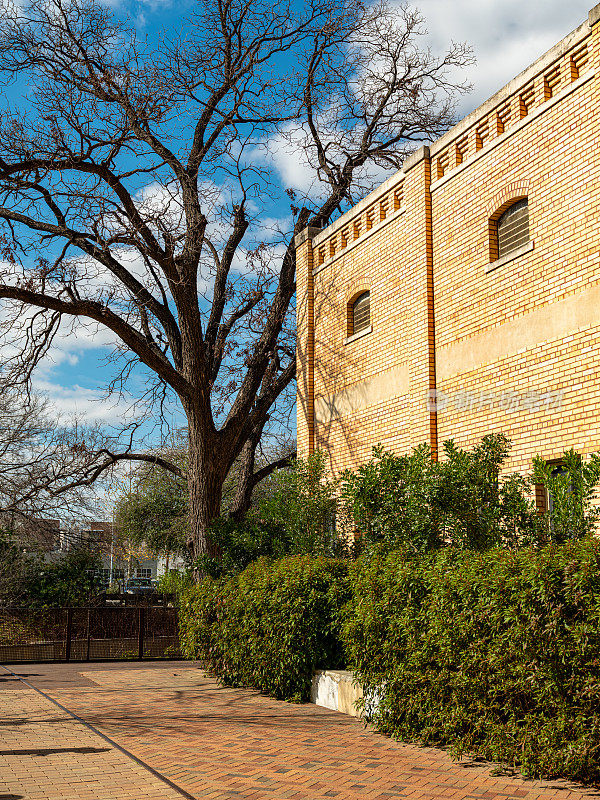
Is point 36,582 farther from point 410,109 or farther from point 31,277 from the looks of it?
point 410,109

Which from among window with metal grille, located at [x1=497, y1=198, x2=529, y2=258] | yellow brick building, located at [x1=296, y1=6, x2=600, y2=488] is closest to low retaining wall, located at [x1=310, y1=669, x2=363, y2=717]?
yellow brick building, located at [x1=296, y1=6, x2=600, y2=488]

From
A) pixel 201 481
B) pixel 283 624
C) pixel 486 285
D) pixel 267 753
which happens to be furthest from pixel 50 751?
pixel 201 481

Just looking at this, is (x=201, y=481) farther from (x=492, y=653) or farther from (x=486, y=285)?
(x=492, y=653)

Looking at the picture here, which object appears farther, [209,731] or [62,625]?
[62,625]

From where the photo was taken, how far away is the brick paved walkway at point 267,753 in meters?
6.98

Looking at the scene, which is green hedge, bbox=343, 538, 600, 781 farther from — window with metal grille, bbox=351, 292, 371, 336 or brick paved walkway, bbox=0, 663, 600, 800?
window with metal grille, bbox=351, 292, 371, 336

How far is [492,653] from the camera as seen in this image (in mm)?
7652

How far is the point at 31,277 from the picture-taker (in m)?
17.1

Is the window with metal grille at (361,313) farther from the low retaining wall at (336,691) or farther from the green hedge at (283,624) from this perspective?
the low retaining wall at (336,691)

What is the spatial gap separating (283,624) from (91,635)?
8.84m

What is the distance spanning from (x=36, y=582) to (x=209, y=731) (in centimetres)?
1905

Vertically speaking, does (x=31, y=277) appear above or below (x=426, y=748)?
above

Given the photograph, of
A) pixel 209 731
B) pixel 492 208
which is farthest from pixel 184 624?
pixel 492 208

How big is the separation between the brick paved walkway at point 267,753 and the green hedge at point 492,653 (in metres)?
0.31
